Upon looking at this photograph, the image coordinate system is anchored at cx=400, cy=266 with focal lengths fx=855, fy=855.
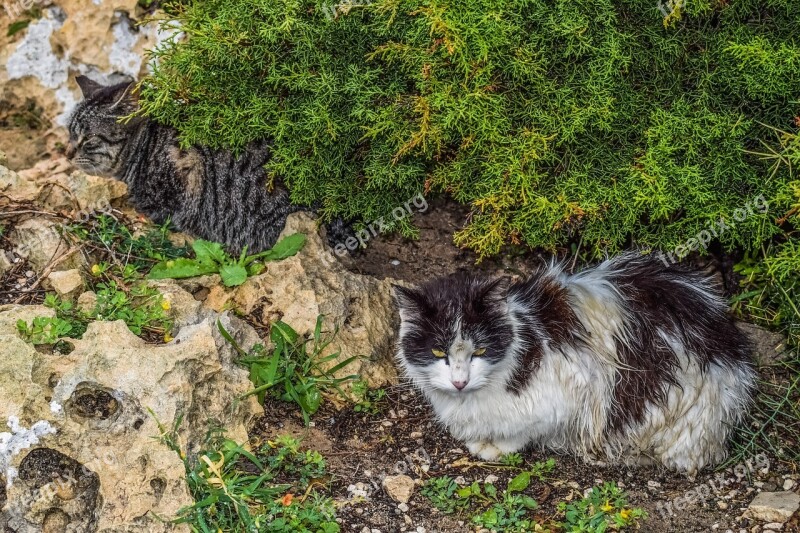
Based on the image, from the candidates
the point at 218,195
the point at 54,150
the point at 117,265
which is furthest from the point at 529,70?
the point at 54,150

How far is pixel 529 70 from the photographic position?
15.2ft

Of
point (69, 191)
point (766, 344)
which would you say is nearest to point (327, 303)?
point (69, 191)

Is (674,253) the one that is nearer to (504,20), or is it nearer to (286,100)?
(504,20)

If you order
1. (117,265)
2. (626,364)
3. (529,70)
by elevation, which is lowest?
(117,265)

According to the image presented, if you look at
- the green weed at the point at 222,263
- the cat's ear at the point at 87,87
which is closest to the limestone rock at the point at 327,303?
the green weed at the point at 222,263

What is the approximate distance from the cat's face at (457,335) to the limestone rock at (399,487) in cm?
51

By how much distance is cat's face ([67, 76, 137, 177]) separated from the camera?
5.89 meters

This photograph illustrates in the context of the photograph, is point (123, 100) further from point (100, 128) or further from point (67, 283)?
point (67, 283)

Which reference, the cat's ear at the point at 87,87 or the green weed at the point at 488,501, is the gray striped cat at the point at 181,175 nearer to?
the cat's ear at the point at 87,87

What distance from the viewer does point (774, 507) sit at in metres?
4.23

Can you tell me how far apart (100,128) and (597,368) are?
148 inches

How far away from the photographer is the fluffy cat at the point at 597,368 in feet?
14.2

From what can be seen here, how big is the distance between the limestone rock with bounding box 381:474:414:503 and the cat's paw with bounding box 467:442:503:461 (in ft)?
1.39

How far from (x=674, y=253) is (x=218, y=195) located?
113 inches
